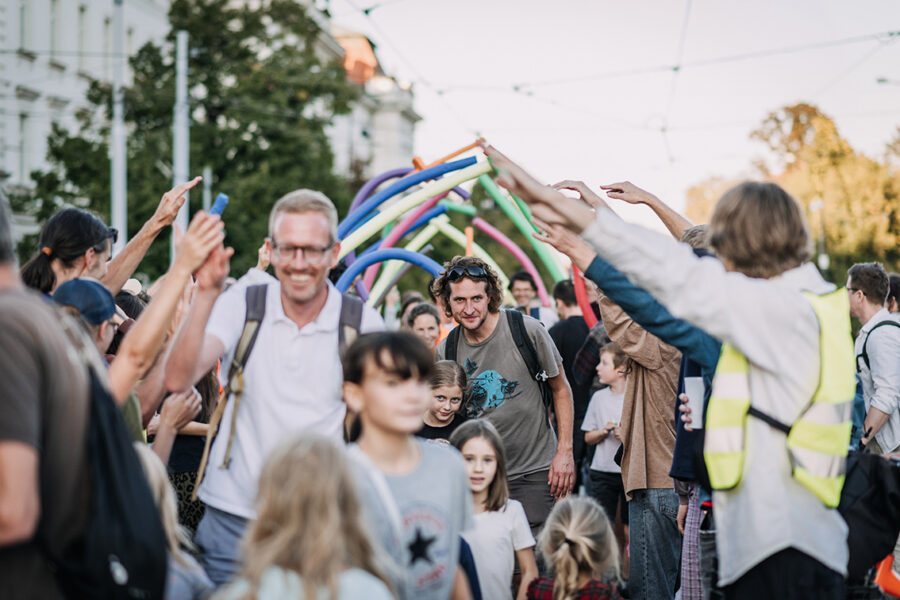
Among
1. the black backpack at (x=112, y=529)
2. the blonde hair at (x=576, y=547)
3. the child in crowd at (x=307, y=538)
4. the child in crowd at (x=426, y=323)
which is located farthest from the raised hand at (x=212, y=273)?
the child in crowd at (x=426, y=323)

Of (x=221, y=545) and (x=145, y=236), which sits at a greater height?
(x=145, y=236)

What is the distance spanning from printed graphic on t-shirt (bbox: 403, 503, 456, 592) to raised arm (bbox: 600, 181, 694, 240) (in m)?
1.73

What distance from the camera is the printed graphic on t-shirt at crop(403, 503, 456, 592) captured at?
320 cm

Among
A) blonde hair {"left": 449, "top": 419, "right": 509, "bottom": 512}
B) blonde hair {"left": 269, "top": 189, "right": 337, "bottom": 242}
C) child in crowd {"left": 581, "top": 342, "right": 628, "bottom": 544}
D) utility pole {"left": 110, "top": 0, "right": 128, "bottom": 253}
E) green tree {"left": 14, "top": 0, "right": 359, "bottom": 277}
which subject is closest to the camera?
blonde hair {"left": 269, "top": 189, "right": 337, "bottom": 242}

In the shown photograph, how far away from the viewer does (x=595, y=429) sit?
792cm

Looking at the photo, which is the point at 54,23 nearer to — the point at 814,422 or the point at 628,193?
the point at 628,193

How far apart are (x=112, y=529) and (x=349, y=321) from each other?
124 centimetres

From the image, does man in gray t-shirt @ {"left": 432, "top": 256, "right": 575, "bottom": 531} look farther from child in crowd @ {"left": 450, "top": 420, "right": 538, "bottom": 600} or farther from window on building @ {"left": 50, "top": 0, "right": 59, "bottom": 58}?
window on building @ {"left": 50, "top": 0, "right": 59, "bottom": 58}

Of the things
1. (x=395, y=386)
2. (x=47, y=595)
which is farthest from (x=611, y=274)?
(x=47, y=595)

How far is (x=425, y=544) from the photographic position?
3.22 metres

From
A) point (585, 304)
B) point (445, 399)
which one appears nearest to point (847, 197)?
point (585, 304)

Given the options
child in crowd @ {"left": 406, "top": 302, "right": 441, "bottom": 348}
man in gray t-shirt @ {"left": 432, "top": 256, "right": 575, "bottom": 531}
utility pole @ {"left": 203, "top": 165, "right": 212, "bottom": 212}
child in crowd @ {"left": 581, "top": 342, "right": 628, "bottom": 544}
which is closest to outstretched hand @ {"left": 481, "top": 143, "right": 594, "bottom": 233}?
man in gray t-shirt @ {"left": 432, "top": 256, "right": 575, "bottom": 531}

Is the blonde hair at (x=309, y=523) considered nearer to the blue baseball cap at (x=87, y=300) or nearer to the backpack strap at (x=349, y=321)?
the backpack strap at (x=349, y=321)

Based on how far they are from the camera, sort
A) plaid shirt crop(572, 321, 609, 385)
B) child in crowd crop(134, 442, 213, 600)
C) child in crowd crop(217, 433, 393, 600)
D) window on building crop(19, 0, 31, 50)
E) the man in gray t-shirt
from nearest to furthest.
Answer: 1. child in crowd crop(217, 433, 393, 600)
2. child in crowd crop(134, 442, 213, 600)
3. the man in gray t-shirt
4. plaid shirt crop(572, 321, 609, 385)
5. window on building crop(19, 0, 31, 50)
